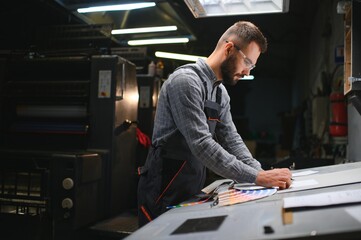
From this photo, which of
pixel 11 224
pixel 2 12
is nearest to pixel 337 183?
pixel 11 224

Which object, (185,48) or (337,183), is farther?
(185,48)

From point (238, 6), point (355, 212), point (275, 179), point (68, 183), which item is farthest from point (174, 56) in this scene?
point (355, 212)

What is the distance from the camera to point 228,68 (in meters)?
1.55

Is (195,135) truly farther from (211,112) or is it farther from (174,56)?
(174,56)

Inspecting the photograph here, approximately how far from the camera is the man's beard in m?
1.53

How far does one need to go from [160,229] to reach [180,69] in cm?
81

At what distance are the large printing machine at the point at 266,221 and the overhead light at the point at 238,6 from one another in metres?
1.05

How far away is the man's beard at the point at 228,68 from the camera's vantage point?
1.53 m

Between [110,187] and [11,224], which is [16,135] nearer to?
[11,224]

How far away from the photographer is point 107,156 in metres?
2.22

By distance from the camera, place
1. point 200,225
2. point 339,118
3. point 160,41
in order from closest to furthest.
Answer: point 200,225 → point 339,118 → point 160,41

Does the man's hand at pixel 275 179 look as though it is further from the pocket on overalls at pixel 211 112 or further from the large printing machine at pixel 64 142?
the large printing machine at pixel 64 142

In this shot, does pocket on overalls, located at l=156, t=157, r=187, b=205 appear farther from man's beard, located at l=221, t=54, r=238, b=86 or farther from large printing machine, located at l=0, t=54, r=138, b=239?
large printing machine, located at l=0, t=54, r=138, b=239

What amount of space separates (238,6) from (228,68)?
40 cm
